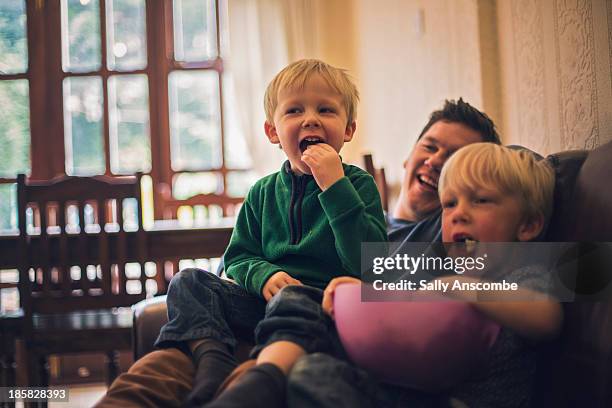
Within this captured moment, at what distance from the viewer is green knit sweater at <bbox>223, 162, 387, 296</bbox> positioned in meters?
1.19

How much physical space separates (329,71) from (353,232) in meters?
0.33

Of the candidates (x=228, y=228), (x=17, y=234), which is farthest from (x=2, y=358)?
(x=228, y=228)

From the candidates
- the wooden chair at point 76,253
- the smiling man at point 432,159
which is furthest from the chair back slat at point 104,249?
the smiling man at point 432,159

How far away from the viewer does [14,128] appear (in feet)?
14.7

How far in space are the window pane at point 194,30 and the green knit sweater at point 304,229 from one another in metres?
3.40

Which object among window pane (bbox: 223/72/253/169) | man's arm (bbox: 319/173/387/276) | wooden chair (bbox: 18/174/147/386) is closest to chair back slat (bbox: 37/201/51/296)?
wooden chair (bbox: 18/174/147/386)

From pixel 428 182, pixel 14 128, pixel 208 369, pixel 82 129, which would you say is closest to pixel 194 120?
pixel 82 129

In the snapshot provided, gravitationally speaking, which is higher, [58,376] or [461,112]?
[461,112]

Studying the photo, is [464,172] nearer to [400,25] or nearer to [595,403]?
[595,403]

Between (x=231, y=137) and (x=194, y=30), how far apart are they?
0.74 metres

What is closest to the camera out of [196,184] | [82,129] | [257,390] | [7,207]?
[257,390]

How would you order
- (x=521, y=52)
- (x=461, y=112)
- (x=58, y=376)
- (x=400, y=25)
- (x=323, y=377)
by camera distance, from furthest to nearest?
(x=58, y=376) → (x=400, y=25) → (x=521, y=52) → (x=461, y=112) → (x=323, y=377)

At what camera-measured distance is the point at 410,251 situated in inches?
49.7

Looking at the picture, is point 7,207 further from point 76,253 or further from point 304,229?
point 304,229
